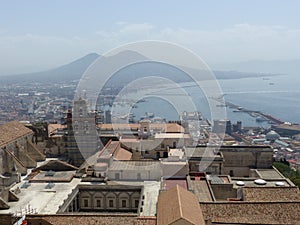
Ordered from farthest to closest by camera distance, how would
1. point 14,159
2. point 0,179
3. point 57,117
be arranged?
point 57,117
point 14,159
point 0,179

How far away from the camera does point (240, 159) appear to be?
35.2 m

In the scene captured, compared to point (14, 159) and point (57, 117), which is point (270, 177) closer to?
point (14, 159)

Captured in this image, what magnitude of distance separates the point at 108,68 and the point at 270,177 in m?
18.7

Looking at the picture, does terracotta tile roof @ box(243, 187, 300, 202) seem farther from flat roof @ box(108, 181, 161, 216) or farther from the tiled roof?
the tiled roof

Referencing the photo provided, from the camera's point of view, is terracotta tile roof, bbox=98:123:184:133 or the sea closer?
terracotta tile roof, bbox=98:123:184:133

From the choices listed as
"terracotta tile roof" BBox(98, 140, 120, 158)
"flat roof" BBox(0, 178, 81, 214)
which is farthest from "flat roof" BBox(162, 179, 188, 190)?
"flat roof" BBox(0, 178, 81, 214)

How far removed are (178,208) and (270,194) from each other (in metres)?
8.31

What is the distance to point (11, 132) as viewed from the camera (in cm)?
3588

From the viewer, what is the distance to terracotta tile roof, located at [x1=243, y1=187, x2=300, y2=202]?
72.9 feet

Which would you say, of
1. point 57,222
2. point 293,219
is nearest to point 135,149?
point 57,222

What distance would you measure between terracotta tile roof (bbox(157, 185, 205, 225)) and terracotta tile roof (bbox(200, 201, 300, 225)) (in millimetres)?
1314

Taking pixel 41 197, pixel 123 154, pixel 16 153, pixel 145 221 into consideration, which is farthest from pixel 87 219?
pixel 16 153

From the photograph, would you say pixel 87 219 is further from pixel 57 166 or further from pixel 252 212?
pixel 57 166

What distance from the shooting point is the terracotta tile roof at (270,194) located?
2223 cm
